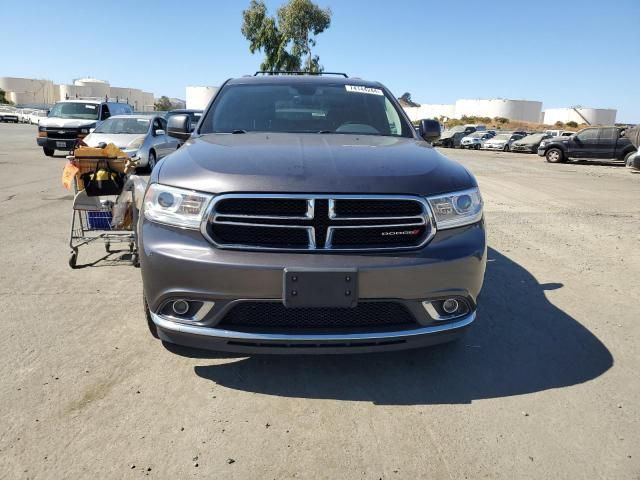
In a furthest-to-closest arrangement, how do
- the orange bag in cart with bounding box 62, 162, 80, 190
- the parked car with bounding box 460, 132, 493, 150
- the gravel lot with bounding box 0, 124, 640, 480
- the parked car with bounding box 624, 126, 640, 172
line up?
the parked car with bounding box 460, 132, 493, 150
the parked car with bounding box 624, 126, 640, 172
the orange bag in cart with bounding box 62, 162, 80, 190
the gravel lot with bounding box 0, 124, 640, 480

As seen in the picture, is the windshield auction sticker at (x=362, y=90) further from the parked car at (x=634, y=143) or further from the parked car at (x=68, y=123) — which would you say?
the parked car at (x=634, y=143)

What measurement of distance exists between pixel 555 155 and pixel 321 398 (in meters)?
24.4

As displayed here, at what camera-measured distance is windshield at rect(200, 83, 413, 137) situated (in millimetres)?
3852

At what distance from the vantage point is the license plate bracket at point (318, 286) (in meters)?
2.40

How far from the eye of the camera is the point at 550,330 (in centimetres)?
359

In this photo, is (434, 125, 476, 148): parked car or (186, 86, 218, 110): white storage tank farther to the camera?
(186, 86, 218, 110): white storage tank

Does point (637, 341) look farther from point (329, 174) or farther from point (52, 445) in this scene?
point (52, 445)

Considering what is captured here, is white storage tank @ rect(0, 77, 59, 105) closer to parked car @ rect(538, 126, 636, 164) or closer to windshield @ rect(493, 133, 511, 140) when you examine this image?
windshield @ rect(493, 133, 511, 140)

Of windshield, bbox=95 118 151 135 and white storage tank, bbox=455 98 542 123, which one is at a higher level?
white storage tank, bbox=455 98 542 123

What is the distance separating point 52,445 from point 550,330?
122 inches

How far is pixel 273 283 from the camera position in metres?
2.41

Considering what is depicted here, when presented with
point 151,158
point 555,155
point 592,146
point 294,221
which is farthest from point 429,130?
point 592,146

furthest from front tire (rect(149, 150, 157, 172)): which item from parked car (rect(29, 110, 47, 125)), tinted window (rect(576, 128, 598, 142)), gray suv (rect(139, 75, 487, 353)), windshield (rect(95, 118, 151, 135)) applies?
parked car (rect(29, 110, 47, 125))

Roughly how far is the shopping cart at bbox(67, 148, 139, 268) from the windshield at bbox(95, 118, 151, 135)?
9.08 m
